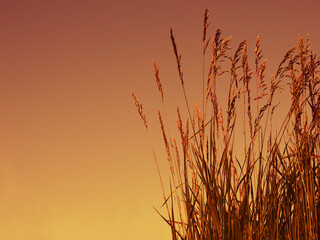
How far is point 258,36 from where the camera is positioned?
214cm

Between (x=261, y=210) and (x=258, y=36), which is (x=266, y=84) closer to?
(x=258, y=36)

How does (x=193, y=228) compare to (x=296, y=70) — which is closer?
(x=193, y=228)

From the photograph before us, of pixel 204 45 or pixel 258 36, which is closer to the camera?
pixel 204 45

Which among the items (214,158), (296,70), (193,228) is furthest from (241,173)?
(296,70)

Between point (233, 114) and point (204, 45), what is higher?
point (204, 45)

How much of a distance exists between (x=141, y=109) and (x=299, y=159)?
0.68 m

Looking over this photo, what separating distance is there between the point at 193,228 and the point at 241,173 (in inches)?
11.6

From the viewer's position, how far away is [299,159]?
6.38 ft

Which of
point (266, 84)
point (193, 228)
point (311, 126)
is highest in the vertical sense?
point (266, 84)

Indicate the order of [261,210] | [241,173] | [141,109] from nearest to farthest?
[261,210] < [241,173] < [141,109]

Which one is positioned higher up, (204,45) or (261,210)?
(204,45)

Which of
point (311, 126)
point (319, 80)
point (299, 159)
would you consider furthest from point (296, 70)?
point (299, 159)

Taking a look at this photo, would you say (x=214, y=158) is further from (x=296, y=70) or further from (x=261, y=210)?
(x=296, y=70)

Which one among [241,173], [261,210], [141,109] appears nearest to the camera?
[261,210]
